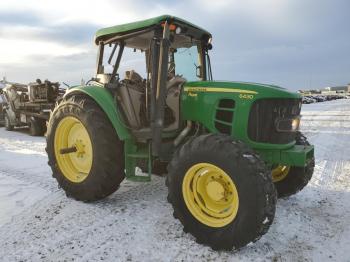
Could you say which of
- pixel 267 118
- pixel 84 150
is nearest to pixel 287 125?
pixel 267 118

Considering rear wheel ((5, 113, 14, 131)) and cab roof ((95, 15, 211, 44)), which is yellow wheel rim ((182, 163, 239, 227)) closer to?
cab roof ((95, 15, 211, 44))

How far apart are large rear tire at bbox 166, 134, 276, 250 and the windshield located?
5.66 feet

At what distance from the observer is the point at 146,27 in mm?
4164

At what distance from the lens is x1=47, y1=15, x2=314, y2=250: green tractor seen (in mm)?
3326

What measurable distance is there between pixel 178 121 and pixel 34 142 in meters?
7.23

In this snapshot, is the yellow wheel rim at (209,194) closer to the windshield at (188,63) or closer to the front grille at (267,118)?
the front grille at (267,118)

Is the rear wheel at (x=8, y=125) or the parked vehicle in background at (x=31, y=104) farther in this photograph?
the rear wheel at (x=8, y=125)

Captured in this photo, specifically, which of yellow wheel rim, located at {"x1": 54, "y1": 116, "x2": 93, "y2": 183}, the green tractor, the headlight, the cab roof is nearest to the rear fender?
the green tractor

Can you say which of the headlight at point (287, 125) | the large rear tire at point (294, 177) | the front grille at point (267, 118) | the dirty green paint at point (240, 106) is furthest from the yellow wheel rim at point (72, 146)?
the large rear tire at point (294, 177)

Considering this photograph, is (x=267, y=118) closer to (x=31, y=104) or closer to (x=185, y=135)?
(x=185, y=135)

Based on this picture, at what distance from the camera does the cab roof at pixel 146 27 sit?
4016mm

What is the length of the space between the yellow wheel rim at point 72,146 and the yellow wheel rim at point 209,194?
169 centimetres

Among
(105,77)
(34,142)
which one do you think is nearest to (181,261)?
(105,77)

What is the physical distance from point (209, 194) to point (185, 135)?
967 mm
